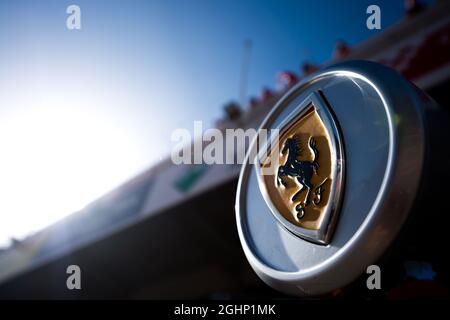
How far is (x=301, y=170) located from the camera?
0.70 m

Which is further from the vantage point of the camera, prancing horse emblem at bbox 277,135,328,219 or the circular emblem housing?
prancing horse emblem at bbox 277,135,328,219

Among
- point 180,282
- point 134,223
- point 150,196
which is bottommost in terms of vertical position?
point 180,282

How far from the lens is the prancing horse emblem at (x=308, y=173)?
624mm

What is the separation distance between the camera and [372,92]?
65 cm

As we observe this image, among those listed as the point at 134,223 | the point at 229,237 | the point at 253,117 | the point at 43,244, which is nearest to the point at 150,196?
the point at 134,223

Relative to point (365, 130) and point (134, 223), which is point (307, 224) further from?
point (134, 223)

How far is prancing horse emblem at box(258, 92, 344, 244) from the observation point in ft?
2.05

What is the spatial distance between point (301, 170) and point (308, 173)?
0.05ft

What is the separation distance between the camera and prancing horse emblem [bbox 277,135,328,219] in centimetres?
68

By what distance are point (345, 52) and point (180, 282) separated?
4.38 metres

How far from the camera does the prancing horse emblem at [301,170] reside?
68cm

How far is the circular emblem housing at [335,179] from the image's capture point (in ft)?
1.76

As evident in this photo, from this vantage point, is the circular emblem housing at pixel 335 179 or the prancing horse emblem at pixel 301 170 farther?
the prancing horse emblem at pixel 301 170

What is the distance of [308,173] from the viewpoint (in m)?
0.69
